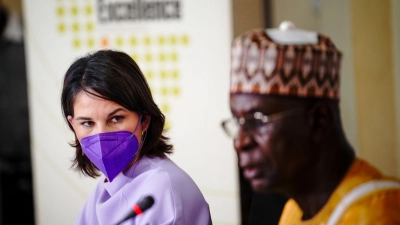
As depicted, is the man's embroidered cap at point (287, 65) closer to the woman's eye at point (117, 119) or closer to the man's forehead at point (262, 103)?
the man's forehead at point (262, 103)

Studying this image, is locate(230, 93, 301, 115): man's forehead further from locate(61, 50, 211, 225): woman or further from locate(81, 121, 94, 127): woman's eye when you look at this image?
locate(81, 121, 94, 127): woman's eye

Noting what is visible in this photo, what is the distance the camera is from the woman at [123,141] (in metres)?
1.78

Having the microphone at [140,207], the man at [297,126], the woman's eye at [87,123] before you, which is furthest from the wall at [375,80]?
the woman's eye at [87,123]

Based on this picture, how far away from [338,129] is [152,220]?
0.66 m

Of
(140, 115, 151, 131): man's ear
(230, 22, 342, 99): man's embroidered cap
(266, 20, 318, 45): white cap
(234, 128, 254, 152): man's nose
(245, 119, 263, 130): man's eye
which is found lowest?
(140, 115, 151, 131): man's ear

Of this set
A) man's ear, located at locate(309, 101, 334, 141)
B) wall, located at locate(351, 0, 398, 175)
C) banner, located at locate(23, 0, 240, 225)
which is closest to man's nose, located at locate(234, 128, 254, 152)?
man's ear, located at locate(309, 101, 334, 141)

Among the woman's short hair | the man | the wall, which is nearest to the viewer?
the man

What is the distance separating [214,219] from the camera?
2422 mm

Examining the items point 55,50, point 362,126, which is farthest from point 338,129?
point 55,50

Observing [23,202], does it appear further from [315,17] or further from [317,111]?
[317,111]

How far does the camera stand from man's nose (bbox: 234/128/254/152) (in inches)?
54.7

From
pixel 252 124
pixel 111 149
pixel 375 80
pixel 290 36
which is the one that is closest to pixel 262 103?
pixel 252 124

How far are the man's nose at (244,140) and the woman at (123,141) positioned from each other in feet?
1.46

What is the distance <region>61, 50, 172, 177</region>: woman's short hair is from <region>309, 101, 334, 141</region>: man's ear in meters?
0.68
